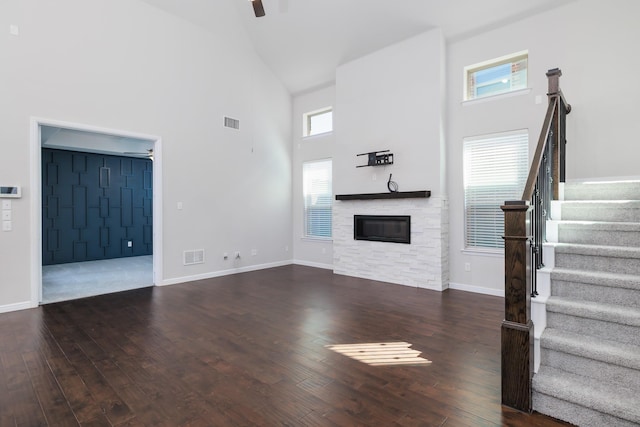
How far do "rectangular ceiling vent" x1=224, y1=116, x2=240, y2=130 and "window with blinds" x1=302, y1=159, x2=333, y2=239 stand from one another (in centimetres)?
172

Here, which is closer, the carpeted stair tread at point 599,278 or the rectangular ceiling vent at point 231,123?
the carpeted stair tread at point 599,278

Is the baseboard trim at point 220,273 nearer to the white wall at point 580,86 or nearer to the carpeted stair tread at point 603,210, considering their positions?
the white wall at point 580,86

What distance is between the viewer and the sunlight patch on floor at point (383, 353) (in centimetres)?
261

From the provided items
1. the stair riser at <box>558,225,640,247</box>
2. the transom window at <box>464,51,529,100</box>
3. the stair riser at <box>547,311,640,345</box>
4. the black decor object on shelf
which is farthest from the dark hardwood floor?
the transom window at <box>464,51,529,100</box>

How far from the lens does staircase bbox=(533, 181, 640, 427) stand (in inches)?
68.9

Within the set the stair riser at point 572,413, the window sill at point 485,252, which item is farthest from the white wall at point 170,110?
the stair riser at point 572,413

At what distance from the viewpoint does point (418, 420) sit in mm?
1871

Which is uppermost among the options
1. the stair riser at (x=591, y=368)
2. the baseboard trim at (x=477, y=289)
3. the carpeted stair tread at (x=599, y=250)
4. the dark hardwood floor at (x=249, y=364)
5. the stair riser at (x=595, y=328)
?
the carpeted stair tread at (x=599, y=250)

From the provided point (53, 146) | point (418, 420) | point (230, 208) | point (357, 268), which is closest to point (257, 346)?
point (418, 420)

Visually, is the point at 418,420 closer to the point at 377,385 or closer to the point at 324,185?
the point at 377,385

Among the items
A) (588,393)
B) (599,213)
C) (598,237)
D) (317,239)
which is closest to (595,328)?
(588,393)

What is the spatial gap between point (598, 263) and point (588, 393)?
95 cm

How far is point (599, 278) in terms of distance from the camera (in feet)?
6.89

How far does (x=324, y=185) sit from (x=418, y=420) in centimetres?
553
